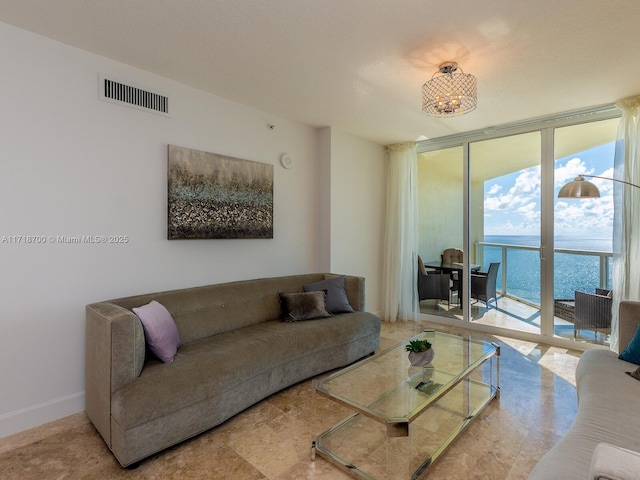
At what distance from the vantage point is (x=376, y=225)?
4.73 m

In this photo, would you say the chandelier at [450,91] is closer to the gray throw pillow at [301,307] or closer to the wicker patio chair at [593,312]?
the gray throw pillow at [301,307]

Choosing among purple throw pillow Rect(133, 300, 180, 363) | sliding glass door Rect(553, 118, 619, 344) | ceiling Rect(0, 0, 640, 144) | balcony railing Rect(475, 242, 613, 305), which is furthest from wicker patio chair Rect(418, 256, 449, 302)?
purple throw pillow Rect(133, 300, 180, 363)

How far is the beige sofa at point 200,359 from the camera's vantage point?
68.6 inches

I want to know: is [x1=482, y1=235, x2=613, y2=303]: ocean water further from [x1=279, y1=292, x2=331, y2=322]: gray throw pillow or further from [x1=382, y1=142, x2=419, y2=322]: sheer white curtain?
[x1=279, y1=292, x2=331, y2=322]: gray throw pillow

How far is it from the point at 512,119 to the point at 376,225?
2.07 metres

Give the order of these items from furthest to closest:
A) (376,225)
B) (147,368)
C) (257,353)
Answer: (376,225) < (257,353) < (147,368)

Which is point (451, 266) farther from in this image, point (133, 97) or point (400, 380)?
point (133, 97)

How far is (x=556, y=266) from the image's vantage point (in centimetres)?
359

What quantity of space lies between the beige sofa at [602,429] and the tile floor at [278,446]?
0.45 metres

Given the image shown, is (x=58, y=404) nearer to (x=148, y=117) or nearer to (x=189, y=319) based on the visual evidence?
(x=189, y=319)

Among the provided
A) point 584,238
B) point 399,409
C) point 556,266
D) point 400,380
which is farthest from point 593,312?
point 399,409

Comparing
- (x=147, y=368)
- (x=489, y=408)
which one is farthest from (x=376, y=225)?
(x=147, y=368)

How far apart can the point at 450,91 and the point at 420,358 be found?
6.32ft

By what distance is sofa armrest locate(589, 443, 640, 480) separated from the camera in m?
0.72
